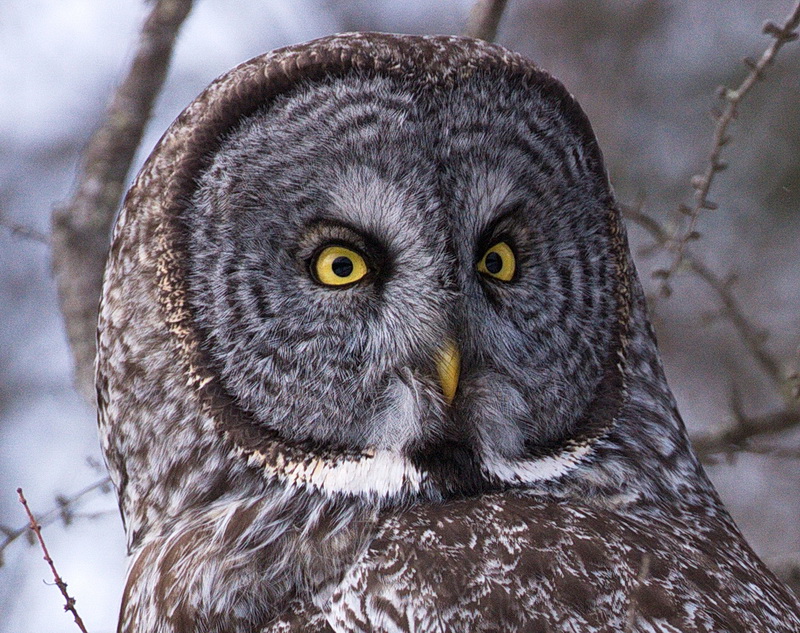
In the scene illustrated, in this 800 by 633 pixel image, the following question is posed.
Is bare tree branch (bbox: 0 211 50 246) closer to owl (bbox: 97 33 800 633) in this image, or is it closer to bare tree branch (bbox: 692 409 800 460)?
owl (bbox: 97 33 800 633)

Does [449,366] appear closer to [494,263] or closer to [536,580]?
[494,263]

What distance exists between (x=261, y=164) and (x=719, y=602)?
65.0 inches

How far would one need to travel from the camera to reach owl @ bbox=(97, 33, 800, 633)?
295 cm

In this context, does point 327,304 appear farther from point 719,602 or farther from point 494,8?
point 494,8

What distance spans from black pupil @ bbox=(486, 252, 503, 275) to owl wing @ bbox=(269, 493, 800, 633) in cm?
63

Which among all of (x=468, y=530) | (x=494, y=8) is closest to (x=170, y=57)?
(x=494, y=8)

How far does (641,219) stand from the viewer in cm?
418

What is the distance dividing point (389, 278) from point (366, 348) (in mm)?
198

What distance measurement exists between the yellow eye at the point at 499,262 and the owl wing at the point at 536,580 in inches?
24.6

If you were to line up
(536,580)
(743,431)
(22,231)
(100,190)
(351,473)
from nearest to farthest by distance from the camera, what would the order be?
(536,580)
(351,473)
(743,431)
(22,231)
(100,190)

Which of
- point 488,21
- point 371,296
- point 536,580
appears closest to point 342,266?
point 371,296

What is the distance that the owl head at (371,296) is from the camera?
10.0ft

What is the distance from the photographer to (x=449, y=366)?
3053 mm

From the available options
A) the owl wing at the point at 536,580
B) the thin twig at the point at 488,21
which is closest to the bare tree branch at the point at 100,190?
the thin twig at the point at 488,21
